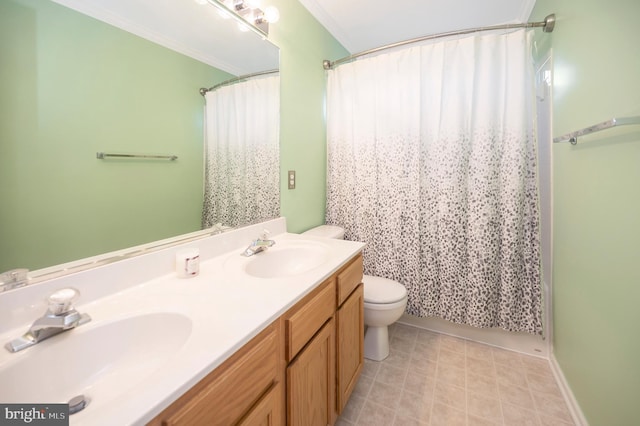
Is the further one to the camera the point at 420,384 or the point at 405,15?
the point at 405,15

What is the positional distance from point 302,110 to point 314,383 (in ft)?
5.35

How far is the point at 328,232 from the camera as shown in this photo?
6.36 ft

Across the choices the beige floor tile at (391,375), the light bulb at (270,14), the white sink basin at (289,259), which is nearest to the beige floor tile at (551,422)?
the beige floor tile at (391,375)

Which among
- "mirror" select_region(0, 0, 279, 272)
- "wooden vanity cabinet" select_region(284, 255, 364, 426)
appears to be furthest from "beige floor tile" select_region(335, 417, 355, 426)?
"mirror" select_region(0, 0, 279, 272)

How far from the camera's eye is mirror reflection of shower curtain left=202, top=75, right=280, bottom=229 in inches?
46.8

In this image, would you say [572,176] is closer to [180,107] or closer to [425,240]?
[425,240]

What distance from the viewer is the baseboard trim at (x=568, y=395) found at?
4.10 feet

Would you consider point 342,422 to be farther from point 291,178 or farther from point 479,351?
point 291,178

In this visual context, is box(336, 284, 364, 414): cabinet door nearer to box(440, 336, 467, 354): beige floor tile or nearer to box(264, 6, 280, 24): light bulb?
box(440, 336, 467, 354): beige floor tile

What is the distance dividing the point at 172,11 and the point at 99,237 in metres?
0.89

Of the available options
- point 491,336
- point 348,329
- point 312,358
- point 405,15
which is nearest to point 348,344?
point 348,329
